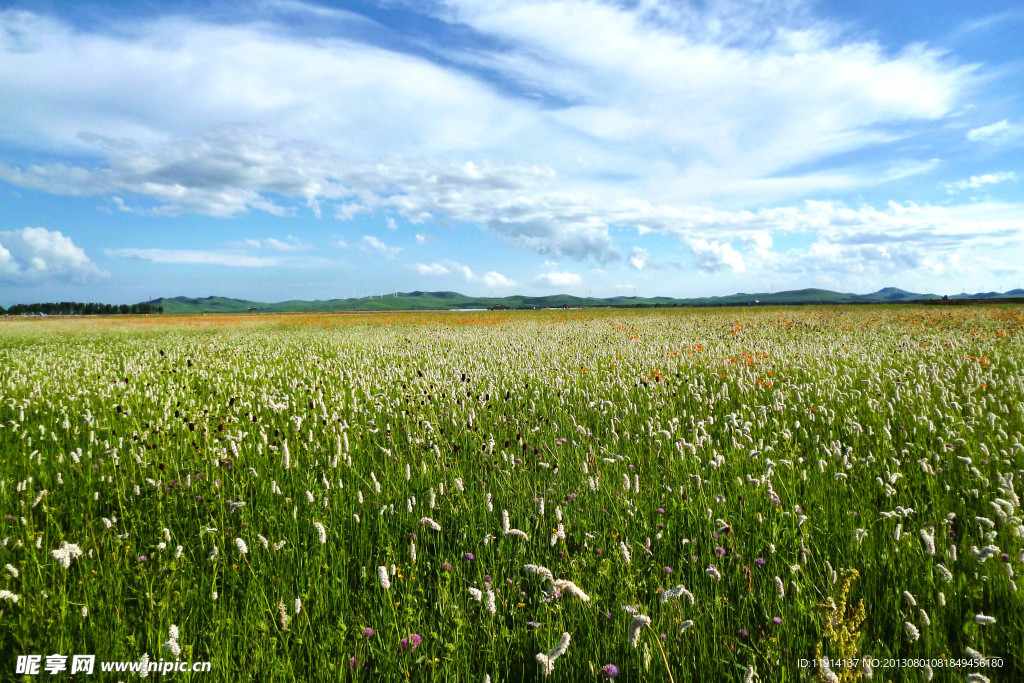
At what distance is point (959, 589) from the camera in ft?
9.66

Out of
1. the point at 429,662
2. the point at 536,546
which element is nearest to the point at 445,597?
the point at 429,662

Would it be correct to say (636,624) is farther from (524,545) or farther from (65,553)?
(65,553)

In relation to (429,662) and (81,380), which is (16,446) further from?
(429,662)

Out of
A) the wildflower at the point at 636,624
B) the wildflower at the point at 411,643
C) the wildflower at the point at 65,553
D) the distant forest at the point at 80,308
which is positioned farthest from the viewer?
the distant forest at the point at 80,308

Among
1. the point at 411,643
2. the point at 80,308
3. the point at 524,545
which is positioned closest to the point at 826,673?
the point at 411,643

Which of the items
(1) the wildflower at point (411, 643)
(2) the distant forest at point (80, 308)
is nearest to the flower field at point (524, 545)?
(1) the wildflower at point (411, 643)

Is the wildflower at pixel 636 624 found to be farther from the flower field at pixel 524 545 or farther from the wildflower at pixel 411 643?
the wildflower at pixel 411 643

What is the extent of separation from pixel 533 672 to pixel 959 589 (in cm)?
248

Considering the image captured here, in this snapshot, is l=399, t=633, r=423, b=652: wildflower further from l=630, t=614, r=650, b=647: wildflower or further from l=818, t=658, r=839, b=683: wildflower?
l=818, t=658, r=839, b=683: wildflower

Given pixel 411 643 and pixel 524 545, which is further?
pixel 524 545

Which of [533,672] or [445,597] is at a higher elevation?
[445,597]

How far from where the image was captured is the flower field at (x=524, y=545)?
2.63 metres

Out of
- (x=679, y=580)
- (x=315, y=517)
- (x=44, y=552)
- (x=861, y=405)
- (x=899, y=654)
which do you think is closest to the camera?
(x=899, y=654)

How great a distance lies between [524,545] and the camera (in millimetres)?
3650
